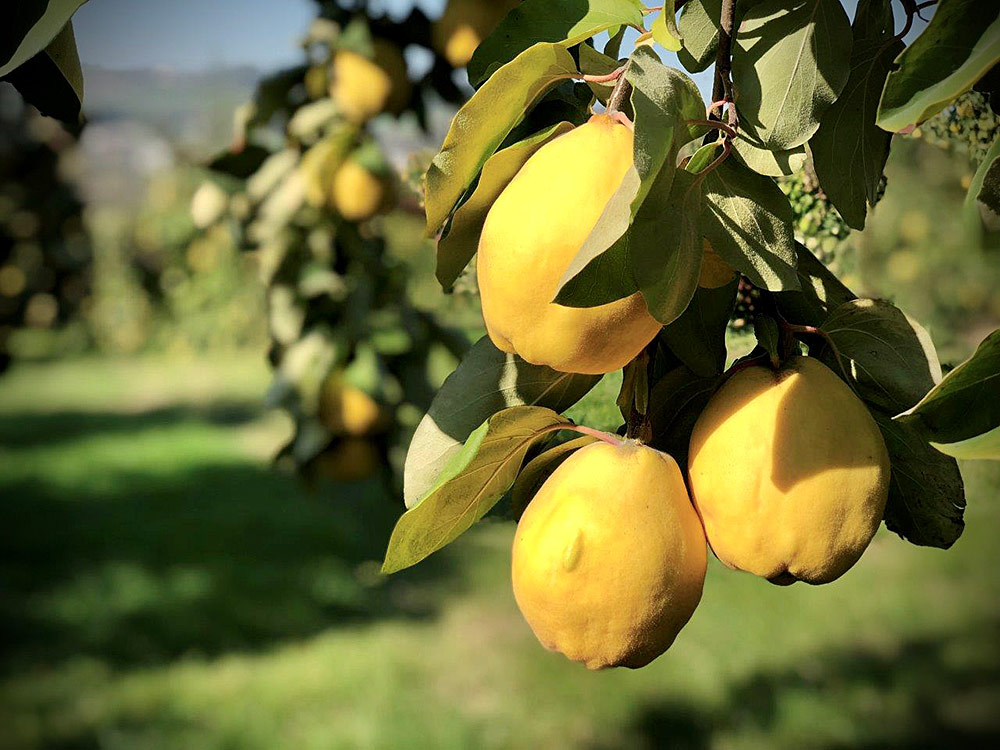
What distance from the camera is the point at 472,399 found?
0.42m

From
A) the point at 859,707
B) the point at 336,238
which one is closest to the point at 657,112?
the point at 336,238

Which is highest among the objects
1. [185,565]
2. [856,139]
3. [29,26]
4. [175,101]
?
[29,26]

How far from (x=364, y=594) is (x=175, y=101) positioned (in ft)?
4.43

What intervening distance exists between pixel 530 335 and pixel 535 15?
0.14 m

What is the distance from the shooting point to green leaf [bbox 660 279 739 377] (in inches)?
16.1

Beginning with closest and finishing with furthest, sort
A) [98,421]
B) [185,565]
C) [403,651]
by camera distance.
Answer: [403,651] → [185,565] → [98,421]

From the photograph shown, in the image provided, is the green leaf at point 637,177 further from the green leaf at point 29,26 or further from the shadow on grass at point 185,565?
Result: the shadow on grass at point 185,565

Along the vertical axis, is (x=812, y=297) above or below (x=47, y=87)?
below

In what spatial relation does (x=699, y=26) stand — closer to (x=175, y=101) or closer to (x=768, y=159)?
(x=768, y=159)

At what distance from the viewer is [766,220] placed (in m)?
0.36

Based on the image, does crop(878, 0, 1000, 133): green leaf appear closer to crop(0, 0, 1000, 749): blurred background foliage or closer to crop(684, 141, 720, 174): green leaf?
crop(684, 141, 720, 174): green leaf

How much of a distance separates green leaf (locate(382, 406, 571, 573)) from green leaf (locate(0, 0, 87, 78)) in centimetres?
20

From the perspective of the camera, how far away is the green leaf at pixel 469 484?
35cm

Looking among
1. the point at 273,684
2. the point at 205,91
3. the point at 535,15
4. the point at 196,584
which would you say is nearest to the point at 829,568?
the point at 535,15
